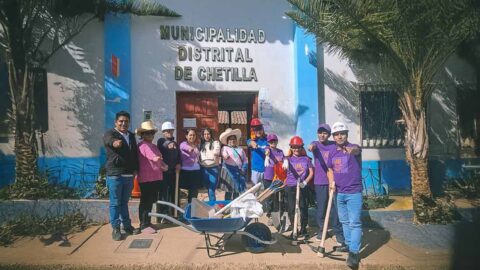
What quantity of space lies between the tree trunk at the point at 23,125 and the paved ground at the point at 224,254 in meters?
1.56

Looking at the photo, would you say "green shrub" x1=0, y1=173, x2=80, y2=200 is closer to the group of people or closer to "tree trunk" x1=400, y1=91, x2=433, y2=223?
the group of people

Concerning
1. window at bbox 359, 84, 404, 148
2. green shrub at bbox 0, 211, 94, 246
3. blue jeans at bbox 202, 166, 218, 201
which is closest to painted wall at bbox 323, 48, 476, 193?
window at bbox 359, 84, 404, 148

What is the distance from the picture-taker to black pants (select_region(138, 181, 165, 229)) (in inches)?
228

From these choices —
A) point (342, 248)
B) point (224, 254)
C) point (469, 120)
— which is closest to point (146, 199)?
point (224, 254)

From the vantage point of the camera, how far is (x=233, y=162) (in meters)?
6.27

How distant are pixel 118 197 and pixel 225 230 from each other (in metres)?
1.73

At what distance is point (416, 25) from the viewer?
223 inches

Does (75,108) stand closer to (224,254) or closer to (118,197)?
(118,197)

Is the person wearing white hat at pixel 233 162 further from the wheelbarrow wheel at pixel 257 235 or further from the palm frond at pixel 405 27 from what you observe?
the palm frond at pixel 405 27

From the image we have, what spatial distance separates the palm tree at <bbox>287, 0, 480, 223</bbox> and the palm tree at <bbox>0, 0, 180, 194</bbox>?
4.30 m

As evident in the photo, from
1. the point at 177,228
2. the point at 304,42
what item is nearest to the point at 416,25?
the point at 304,42

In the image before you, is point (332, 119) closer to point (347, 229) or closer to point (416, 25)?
point (416, 25)

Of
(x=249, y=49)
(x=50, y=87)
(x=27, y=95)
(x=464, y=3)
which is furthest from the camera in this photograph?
(x=249, y=49)

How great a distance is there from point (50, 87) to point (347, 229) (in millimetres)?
6495
